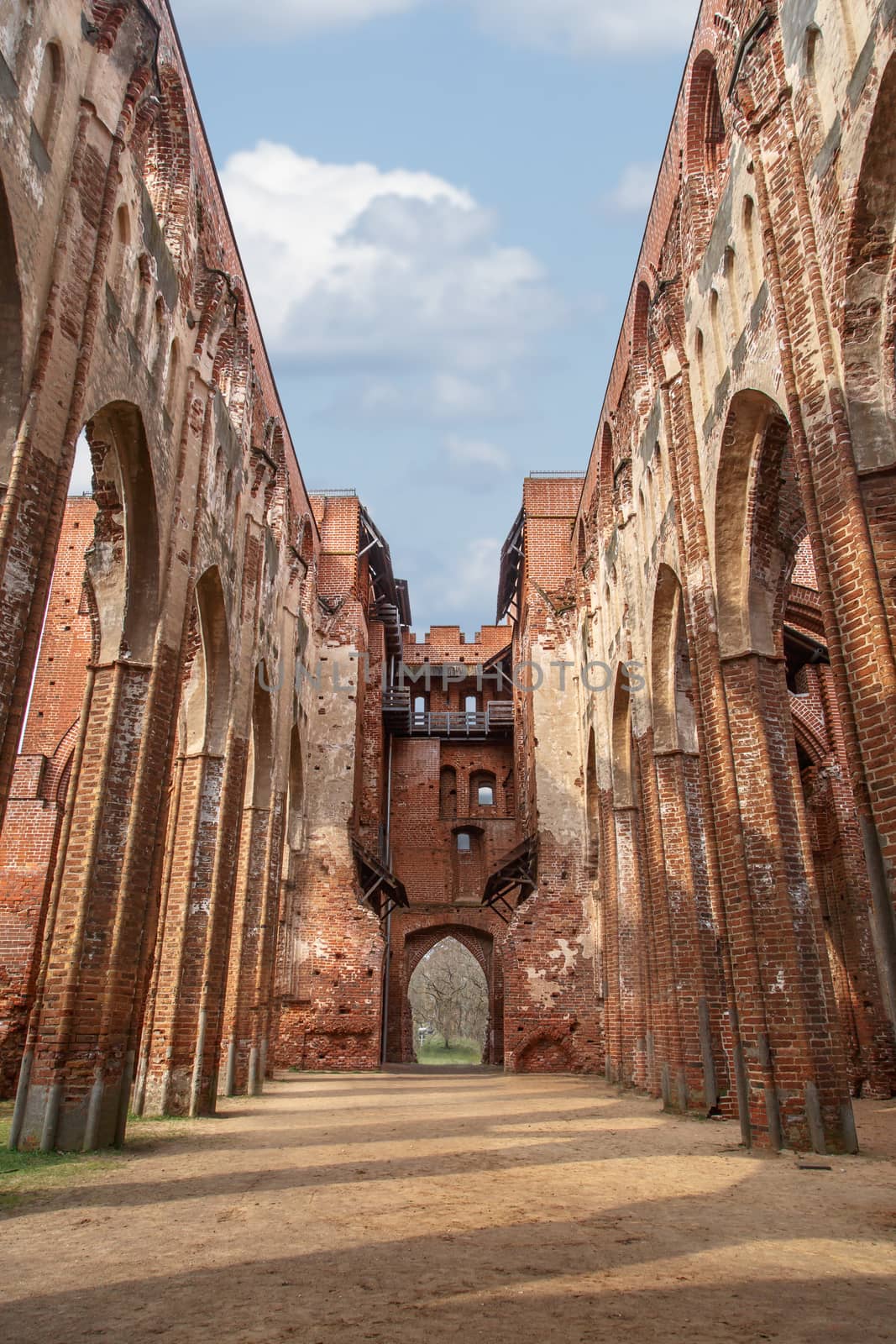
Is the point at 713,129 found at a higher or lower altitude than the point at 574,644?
higher

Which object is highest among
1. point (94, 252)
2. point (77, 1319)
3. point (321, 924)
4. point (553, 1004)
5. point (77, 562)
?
point (77, 562)

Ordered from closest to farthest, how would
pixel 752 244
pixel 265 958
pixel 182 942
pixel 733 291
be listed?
pixel 752 244
pixel 733 291
pixel 182 942
pixel 265 958

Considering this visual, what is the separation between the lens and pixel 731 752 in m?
9.13

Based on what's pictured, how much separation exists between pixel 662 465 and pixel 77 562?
46.4ft

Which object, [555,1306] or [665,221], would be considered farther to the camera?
[665,221]

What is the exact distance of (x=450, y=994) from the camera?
169 feet

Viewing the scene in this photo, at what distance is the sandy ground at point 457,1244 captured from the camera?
3605 mm

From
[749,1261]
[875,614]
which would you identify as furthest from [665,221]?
[749,1261]

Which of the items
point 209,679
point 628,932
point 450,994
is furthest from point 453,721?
point 450,994

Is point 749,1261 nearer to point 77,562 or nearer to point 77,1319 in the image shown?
point 77,1319

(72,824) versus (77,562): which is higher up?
(77,562)

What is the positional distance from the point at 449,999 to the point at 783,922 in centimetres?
4567

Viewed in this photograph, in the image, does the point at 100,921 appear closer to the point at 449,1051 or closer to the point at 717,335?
the point at 717,335

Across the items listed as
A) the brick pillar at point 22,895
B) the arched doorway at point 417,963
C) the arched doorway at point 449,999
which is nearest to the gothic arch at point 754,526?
the brick pillar at point 22,895
